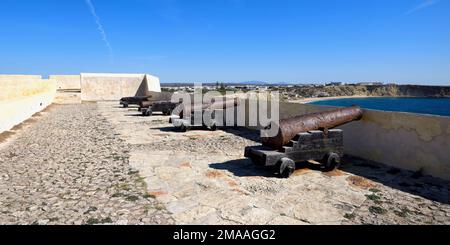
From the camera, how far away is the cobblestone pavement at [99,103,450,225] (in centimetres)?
349

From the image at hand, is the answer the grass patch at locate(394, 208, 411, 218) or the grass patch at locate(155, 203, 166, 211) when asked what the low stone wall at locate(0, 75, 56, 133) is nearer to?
the grass patch at locate(155, 203, 166, 211)

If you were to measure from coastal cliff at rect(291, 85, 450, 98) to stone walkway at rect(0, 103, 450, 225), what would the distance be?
342 ft

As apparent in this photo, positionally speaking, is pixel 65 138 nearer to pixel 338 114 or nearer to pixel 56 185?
pixel 56 185

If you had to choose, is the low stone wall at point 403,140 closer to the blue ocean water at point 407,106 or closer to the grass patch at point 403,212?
the grass patch at point 403,212

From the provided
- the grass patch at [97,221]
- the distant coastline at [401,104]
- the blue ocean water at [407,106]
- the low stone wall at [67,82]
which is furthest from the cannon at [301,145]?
the blue ocean water at [407,106]

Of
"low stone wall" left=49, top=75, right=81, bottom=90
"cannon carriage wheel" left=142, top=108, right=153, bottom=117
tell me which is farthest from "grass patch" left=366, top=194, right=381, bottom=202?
"low stone wall" left=49, top=75, right=81, bottom=90

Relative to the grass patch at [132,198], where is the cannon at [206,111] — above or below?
above

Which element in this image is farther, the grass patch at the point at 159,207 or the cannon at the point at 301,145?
the cannon at the point at 301,145

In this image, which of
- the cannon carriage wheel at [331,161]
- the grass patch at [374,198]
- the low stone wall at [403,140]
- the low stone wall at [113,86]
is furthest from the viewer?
the low stone wall at [113,86]

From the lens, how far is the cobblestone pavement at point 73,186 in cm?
353

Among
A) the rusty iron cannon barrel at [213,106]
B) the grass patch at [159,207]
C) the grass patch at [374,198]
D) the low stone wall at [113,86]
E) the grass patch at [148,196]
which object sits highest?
the low stone wall at [113,86]

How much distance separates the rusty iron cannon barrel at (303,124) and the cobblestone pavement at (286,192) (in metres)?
0.52
